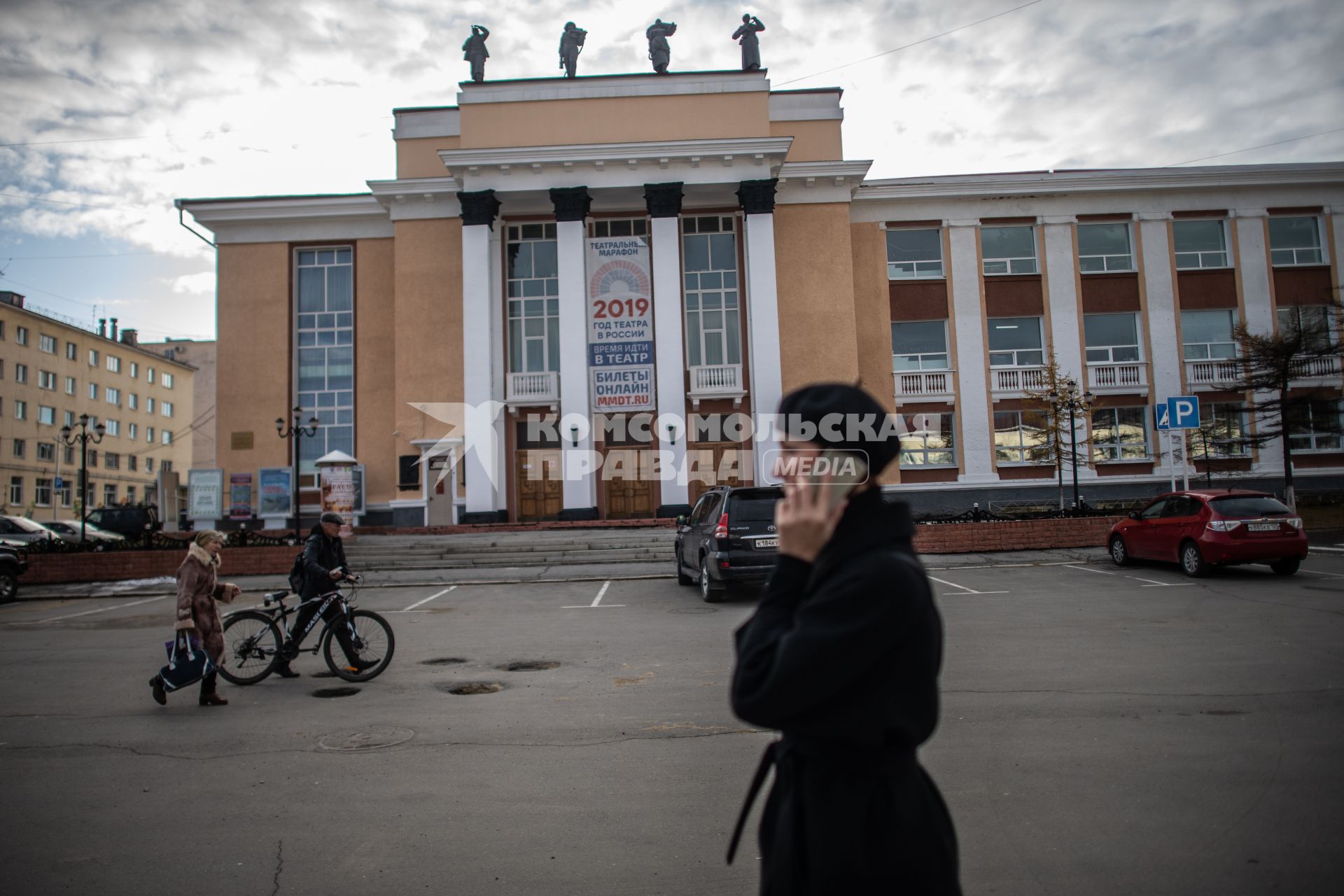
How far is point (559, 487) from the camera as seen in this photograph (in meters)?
30.3

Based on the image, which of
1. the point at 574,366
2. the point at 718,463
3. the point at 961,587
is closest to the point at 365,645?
the point at 961,587

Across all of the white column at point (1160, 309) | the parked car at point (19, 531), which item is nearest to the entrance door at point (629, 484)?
the white column at point (1160, 309)

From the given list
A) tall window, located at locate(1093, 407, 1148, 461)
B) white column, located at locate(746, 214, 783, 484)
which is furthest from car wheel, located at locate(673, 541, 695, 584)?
tall window, located at locate(1093, 407, 1148, 461)

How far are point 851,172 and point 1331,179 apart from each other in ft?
60.0

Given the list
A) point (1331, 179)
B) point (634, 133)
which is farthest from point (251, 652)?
point (1331, 179)

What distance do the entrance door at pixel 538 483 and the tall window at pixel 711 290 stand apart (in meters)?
6.22

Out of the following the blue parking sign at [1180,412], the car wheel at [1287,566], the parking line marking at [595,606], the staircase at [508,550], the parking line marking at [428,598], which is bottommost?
the parking line marking at [595,606]

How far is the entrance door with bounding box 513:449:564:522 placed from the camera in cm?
3016

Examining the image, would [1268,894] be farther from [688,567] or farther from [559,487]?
[559,487]

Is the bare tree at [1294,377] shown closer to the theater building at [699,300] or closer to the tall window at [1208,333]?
the theater building at [699,300]

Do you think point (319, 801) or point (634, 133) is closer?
point (319, 801)

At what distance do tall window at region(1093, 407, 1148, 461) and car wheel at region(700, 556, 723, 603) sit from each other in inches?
889

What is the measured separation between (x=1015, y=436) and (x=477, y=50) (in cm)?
2423

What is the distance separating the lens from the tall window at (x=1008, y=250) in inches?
1258
